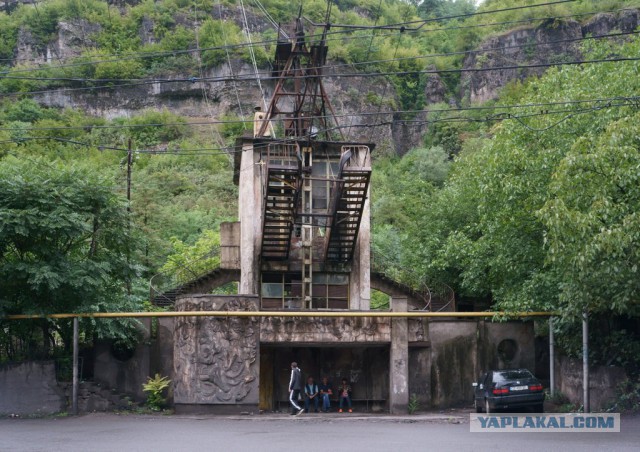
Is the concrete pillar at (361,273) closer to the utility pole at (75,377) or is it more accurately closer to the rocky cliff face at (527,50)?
the utility pole at (75,377)

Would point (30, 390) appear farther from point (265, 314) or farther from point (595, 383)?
point (595, 383)

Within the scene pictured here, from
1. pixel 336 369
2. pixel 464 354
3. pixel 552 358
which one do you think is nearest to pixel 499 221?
pixel 464 354

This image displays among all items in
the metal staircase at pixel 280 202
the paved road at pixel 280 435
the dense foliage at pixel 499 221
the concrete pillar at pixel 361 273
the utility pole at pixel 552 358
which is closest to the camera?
the paved road at pixel 280 435

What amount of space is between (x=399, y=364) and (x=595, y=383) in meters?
6.15

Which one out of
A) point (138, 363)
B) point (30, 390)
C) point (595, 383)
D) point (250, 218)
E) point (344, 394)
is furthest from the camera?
point (250, 218)

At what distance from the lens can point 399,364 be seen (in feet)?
93.8

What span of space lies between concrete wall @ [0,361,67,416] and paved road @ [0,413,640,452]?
1.02m

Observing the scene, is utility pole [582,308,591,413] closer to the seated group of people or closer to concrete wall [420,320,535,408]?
concrete wall [420,320,535,408]

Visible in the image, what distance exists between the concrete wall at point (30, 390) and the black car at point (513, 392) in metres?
12.8

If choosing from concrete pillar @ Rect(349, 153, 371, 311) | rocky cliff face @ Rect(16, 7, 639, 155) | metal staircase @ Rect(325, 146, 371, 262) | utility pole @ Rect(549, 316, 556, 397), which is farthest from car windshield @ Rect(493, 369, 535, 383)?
rocky cliff face @ Rect(16, 7, 639, 155)

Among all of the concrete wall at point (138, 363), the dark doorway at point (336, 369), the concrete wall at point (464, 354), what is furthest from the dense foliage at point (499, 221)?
the dark doorway at point (336, 369)

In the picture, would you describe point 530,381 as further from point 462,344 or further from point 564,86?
point 564,86

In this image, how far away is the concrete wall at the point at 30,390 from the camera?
26.4m

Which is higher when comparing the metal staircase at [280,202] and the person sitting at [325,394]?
the metal staircase at [280,202]
